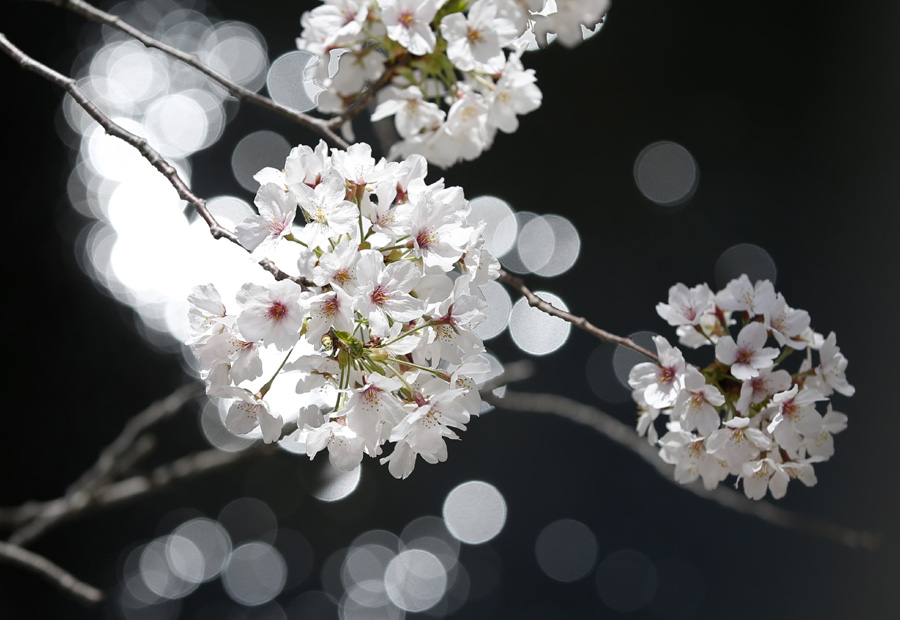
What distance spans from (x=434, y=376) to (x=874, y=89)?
152 centimetres

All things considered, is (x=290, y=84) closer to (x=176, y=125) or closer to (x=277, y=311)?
(x=176, y=125)

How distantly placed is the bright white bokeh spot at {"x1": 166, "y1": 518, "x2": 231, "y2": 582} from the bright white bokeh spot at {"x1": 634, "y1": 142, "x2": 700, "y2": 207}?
1130 millimetres

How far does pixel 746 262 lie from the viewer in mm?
1436

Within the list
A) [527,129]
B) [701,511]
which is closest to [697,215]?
[527,129]

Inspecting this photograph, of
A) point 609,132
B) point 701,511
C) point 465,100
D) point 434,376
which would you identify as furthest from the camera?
point 609,132

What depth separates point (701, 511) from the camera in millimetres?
1400

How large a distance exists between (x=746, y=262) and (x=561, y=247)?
0.38 metres

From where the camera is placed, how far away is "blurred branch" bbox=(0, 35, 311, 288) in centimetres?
33

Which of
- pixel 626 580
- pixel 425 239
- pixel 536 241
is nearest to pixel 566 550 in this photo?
pixel 626 580

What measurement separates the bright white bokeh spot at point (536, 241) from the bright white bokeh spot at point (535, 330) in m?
0.10

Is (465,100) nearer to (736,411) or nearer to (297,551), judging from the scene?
(736,411)

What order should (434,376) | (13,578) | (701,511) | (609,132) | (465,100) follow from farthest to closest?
(609,132) → (701,511) → (13,578) → (465,100) → (434,376)

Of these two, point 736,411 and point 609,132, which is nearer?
point 736,411

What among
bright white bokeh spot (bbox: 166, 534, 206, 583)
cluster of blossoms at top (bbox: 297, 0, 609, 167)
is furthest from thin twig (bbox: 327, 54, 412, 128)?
bright white bokeh spot (bbox: 166, 534, 206, 583)
